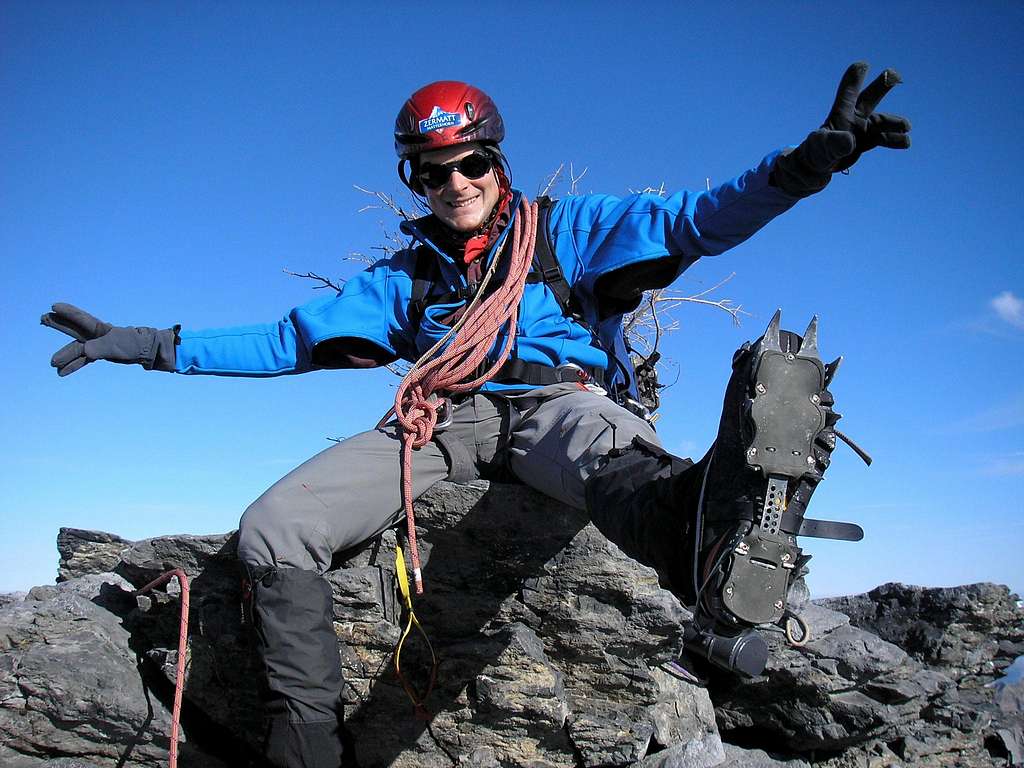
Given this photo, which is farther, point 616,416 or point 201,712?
point 201,712

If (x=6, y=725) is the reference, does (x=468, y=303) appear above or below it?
above

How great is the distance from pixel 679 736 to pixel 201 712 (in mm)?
2525

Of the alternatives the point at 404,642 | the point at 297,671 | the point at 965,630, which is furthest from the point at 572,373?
the point at 965,630

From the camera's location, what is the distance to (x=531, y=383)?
4230 millimetres

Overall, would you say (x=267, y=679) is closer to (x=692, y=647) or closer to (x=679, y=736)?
(x=692, y=647)

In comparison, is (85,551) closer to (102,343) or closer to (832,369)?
(102,343)

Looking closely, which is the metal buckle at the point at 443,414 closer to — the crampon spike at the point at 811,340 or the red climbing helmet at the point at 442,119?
the red climbing helmet at the point at 442,119

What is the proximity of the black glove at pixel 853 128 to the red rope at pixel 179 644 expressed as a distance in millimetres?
3472

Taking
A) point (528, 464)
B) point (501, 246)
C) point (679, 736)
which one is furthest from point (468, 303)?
point (679, 736)

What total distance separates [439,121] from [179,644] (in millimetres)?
3083

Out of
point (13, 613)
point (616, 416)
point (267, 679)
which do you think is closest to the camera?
point (267, 679)

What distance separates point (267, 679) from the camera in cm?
326

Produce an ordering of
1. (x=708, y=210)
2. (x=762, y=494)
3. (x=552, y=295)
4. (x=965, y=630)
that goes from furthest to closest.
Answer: (x=965, y=630), (x=552, y=295), (x=708, y=210), (x=762, y=494)

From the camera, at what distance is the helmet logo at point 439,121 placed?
181 inches
